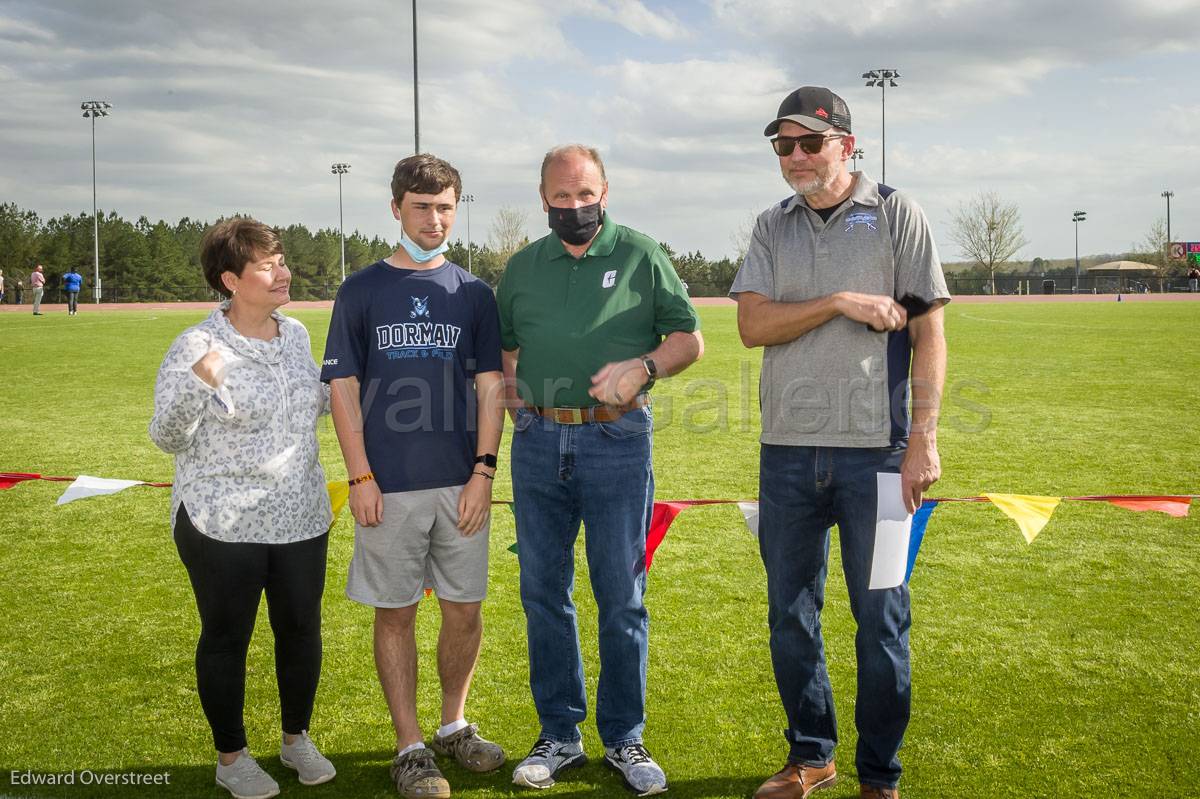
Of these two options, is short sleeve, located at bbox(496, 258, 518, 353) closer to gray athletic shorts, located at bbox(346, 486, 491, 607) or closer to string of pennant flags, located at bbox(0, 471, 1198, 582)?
gray athletic shorts, located at bbox(346, 486, 491, 607)

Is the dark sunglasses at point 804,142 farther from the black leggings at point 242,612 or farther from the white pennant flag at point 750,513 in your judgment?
the black leggings at point 242,612

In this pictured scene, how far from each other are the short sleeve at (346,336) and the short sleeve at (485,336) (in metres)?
0.39

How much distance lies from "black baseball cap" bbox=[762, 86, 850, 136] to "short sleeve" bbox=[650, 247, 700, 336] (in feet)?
1.81

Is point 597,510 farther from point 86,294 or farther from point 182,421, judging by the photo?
point 86,294

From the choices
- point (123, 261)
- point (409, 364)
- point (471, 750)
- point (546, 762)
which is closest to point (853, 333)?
point (409, 364)

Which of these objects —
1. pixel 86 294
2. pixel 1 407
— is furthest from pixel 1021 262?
pixel 1 407

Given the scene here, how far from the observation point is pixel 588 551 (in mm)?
3469

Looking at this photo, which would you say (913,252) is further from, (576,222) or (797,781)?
(797,781)

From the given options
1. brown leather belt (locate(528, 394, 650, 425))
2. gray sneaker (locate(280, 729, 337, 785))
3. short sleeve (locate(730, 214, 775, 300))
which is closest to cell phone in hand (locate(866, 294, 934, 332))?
short sleeve (locate(730, 214, 775, 300))

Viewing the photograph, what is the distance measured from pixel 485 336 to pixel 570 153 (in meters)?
0.69

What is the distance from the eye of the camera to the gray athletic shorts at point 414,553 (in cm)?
334

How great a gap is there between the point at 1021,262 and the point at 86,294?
87261 millimetres

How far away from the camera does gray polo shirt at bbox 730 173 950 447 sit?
10.1 feet

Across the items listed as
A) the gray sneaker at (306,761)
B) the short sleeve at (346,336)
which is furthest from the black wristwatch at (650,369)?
the gray sneaker at (306,761)
